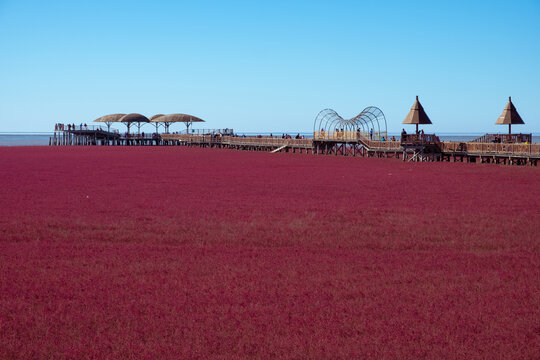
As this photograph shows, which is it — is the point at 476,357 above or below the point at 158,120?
below

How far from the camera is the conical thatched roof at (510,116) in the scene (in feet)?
123

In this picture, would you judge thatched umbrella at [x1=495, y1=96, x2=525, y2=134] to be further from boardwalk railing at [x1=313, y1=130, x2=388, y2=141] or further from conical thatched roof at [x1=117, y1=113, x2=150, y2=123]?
conical thatched roof at [x1=117, y1=113, x2=150, y2=123]

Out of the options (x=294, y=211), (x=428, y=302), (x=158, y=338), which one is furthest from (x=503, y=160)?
(x=158, y=338)

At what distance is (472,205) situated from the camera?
625 inches

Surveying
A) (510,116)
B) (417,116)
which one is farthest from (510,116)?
(417,116)

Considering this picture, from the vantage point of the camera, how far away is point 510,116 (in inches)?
1475

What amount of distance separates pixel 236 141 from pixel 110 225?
56.3m

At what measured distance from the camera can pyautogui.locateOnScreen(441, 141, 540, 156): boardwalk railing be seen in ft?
108

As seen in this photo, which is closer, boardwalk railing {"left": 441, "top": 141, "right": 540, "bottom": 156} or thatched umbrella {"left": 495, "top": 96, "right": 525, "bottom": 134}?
boardwalk railing {"left": 441, "top": 141, "right": 540, "bottom": 156}

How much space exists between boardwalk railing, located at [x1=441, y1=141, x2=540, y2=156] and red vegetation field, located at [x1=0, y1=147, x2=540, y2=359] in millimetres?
18033

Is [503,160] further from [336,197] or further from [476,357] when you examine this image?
[476,357]

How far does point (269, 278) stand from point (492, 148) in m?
30.4

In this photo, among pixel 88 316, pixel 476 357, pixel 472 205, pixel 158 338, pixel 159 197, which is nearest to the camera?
pixel 476 357

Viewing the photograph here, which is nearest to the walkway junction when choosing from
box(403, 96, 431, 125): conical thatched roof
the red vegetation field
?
box(403, 96, 431, 125): conical thatched roof
